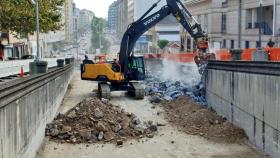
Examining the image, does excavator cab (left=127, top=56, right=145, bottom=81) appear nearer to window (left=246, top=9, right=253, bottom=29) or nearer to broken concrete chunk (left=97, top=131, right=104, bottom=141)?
broken concrete chunk (left=97, top=131, right=104, bottom=141)

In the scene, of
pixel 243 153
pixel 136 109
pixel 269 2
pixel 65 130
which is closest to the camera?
pixel 243 153

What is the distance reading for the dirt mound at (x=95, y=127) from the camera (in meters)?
17.3

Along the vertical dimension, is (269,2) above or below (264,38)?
above

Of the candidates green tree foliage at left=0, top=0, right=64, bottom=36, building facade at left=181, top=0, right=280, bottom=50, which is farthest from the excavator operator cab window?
building facade at left=181, top=0, right=280, bottom=50

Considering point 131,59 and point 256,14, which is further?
point 256,14

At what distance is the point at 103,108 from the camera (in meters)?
20.5

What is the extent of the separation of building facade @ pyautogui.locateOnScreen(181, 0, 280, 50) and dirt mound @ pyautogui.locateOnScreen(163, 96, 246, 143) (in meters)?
15.7

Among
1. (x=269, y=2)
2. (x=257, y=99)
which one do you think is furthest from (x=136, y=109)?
(x=269, y=2)

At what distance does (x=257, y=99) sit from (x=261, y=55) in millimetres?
7564

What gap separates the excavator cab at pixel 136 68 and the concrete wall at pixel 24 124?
37.2 feet

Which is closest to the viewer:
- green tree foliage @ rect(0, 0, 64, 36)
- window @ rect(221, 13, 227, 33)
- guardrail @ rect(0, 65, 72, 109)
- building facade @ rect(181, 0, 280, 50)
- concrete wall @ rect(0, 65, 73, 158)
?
concrete wall @ rect(0, 65, 73, 158)

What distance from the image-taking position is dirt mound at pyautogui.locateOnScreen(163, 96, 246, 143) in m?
17.4

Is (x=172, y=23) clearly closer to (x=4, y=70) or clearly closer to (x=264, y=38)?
(x=264, y=38)

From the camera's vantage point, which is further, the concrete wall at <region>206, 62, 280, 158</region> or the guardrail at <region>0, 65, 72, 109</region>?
the concrete wall at <region>206, 62, 280, 158</region>
